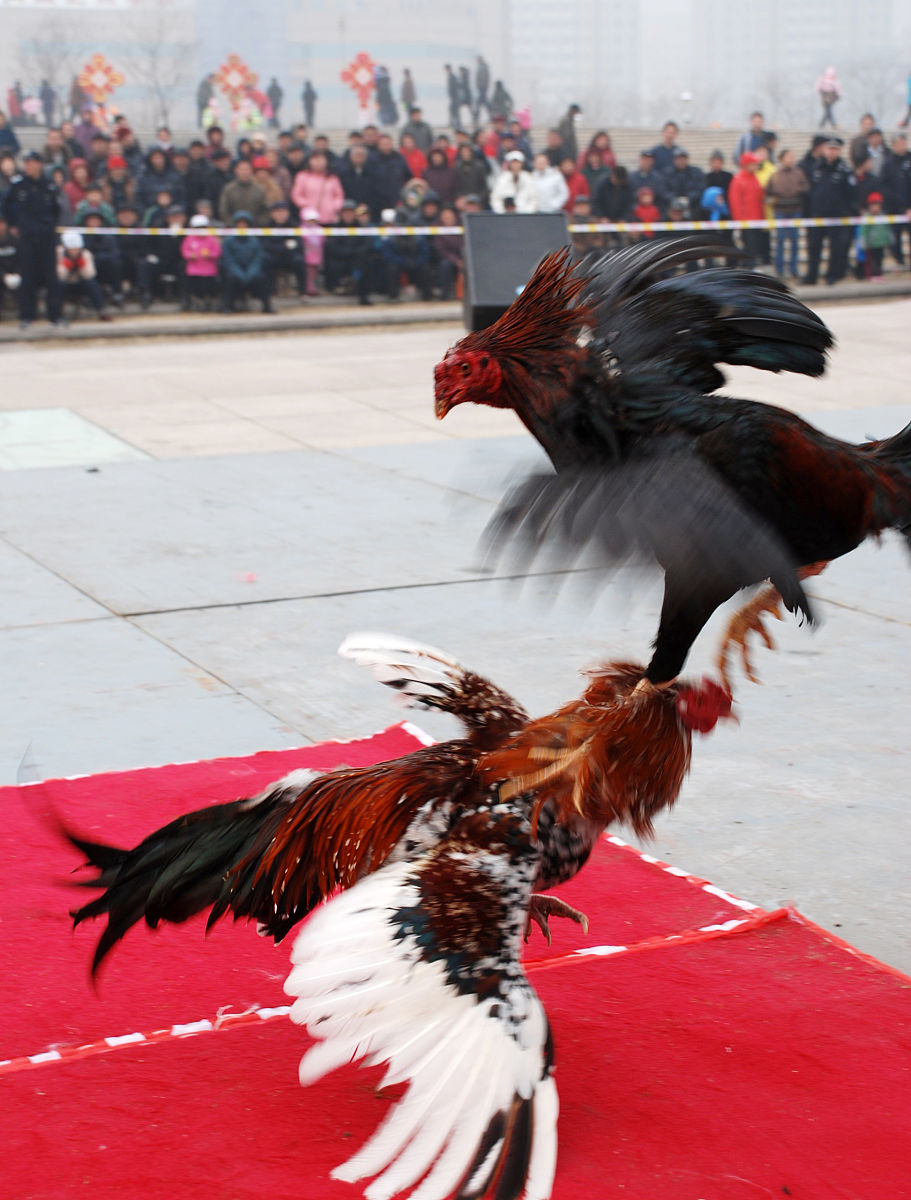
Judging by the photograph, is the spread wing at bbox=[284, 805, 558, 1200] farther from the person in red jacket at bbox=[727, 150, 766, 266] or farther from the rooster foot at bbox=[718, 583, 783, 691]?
the person in red jacket at bbox=[727, 150, 766, 266]

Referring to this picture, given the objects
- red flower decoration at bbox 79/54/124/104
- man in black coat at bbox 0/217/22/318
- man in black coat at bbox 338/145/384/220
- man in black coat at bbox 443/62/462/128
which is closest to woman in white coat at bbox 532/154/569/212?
man in black coat at bbox 338/145/384/220

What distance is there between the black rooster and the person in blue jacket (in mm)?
14672

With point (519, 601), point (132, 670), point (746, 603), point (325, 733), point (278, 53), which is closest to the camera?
point (746, 603)

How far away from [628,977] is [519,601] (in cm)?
321

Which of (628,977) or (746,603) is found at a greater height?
(746,603)

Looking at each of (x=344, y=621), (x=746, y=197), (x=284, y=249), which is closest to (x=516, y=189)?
(x=284, y=249)

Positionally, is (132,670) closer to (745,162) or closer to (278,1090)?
(278,1090)

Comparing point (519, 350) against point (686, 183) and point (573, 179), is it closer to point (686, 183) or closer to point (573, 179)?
point (573, 179)

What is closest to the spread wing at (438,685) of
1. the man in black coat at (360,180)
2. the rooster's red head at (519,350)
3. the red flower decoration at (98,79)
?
the rooster's red head at (519,350)

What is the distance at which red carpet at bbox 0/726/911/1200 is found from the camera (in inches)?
103

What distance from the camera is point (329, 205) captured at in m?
18.0

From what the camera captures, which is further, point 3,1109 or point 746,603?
point 746,603

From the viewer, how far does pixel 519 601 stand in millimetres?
6445

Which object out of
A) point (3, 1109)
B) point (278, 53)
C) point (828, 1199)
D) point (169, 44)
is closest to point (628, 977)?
point (828, 1199)
